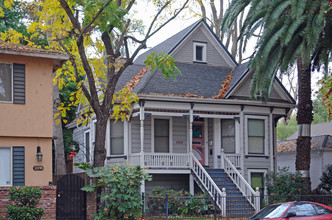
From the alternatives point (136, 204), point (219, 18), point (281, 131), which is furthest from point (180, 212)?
point (281, 131)

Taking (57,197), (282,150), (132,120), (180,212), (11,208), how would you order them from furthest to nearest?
(282,150), (132,120), (180,212), (57,197), (11,208)

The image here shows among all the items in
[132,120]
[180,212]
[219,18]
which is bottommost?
[180,212]

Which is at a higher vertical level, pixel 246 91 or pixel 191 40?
pixel 191 40

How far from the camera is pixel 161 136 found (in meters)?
26.4

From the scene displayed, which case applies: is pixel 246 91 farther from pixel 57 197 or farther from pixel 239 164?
pixel 57 197

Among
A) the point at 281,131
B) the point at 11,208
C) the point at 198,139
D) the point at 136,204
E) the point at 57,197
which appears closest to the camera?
the point at 11,208

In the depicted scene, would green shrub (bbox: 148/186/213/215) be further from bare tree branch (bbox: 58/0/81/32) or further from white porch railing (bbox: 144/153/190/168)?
bare tree branch (bbox: 58/0/81/32)

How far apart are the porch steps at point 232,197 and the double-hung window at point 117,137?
15.3 feet

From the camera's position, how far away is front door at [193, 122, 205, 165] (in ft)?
89.8

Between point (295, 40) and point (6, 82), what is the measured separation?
1164cm

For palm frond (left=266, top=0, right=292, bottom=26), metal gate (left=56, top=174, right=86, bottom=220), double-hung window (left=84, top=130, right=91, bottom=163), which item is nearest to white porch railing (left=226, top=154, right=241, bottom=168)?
palm frond (left=266, top=0, right=292, bottom=26)

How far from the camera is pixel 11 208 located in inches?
621

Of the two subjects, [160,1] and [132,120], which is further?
[132,120]

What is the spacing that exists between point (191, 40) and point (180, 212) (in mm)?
10381
